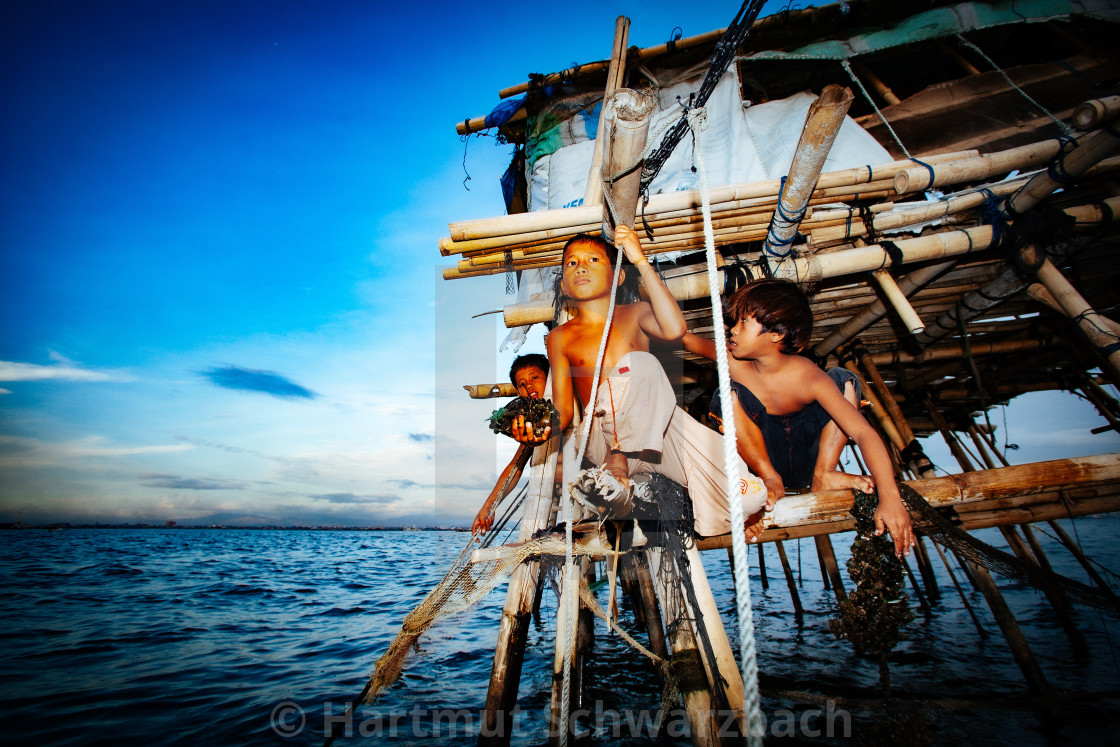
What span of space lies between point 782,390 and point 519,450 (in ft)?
7.94

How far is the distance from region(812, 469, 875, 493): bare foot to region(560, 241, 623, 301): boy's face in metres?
2.05

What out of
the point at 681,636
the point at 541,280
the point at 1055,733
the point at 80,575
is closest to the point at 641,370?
the point at 681,636

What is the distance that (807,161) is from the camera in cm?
246

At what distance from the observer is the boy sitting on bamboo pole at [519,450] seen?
12.1 ft

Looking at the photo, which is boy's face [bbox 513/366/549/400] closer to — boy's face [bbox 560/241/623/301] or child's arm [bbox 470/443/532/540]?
child's arm [bbox 470/443/532/540]

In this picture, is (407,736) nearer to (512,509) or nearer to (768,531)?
(512,509)

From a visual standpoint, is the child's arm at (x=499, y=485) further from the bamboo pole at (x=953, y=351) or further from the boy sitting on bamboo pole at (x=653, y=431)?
the bamboo pole at (x=953, y=351)

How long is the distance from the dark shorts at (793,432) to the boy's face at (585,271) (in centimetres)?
140

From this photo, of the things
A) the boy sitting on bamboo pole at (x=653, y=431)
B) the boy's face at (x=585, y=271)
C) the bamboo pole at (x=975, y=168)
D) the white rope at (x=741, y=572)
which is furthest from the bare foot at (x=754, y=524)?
the bamboo pole at (x=975, y=168)

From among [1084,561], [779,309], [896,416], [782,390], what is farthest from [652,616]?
[1084,561]

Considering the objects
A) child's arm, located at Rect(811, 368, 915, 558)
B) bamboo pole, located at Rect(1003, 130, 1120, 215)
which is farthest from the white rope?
bamboo pole, located at Rect(1003, 130, 1120, 215)

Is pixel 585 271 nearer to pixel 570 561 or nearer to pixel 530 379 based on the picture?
pixel 530 379

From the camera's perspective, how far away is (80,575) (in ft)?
A: 42.7

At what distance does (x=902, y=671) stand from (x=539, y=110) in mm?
9010
